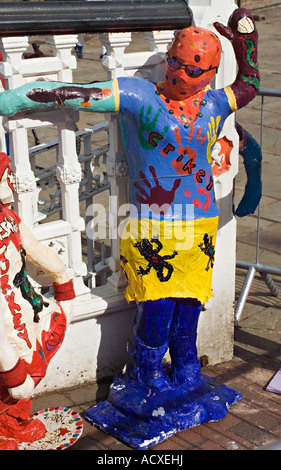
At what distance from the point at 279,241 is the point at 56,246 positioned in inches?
130

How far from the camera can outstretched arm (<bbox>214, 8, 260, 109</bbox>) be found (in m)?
4.05

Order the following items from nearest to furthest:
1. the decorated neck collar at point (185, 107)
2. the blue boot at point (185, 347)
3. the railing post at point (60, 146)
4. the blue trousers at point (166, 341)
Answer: the railing post at point (60, 146) → the decorated neck collar at point (185, 107) → the blue trousers at point (166, 341) → the blue boot at point (185, 347)

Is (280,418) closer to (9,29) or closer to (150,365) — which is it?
(150,365)

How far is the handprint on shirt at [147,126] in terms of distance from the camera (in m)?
3.89

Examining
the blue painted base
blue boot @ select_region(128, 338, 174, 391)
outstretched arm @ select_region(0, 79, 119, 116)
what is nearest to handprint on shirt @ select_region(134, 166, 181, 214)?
outstretched arm @ select_region(0, 79, 119, 116)

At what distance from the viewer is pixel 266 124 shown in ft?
35.3

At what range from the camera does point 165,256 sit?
413 centimetres

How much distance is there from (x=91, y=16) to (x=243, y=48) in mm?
817

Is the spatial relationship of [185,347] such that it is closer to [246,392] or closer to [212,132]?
[246,392]

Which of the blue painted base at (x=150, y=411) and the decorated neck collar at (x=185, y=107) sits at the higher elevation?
the decorated neck collar at (x=185, y=107)

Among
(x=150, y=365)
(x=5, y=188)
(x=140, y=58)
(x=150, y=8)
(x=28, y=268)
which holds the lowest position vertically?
(x=150, y=365)

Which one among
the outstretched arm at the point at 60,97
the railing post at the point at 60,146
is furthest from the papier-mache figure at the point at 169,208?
the railing post at the point at 60,146

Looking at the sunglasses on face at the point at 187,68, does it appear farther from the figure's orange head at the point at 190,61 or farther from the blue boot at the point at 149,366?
the blue boot at the point at 149,366

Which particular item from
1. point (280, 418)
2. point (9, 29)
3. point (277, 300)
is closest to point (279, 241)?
point (277, 300)
